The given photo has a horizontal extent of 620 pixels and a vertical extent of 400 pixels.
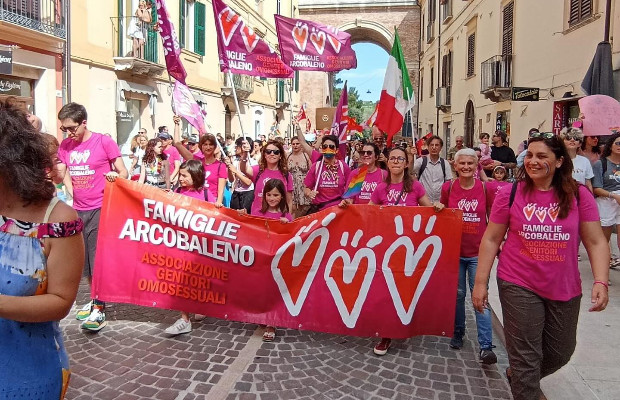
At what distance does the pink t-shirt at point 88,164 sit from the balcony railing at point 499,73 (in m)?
14.3

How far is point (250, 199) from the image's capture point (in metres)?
7.56

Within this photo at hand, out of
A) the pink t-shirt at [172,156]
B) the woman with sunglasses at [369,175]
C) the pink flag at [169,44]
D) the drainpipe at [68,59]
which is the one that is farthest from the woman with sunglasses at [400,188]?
the drainpipe at [68,59]

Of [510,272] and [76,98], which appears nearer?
[510,272]

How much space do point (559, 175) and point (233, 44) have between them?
21.4 feet

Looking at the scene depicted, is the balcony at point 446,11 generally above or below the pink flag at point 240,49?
above

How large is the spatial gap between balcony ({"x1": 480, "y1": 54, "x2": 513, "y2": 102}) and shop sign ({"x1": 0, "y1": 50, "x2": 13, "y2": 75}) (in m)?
13.3

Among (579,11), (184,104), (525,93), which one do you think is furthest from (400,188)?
(525,93)

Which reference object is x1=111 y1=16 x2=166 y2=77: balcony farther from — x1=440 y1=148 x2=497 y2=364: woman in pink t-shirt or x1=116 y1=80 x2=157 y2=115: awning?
x1=440 y1=148 x2=497 y2=364: woman in pink t-shirt

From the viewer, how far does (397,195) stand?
475 cm

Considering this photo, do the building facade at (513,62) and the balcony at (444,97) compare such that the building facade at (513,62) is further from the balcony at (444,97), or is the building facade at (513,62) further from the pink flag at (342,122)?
the pink flag at (342,122)

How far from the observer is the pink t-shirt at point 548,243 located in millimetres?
2975

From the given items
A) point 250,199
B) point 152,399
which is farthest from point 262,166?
point 152,399

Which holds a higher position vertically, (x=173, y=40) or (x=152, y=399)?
(x=173, y=40)

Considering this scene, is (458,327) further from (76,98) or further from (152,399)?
(76,98)
